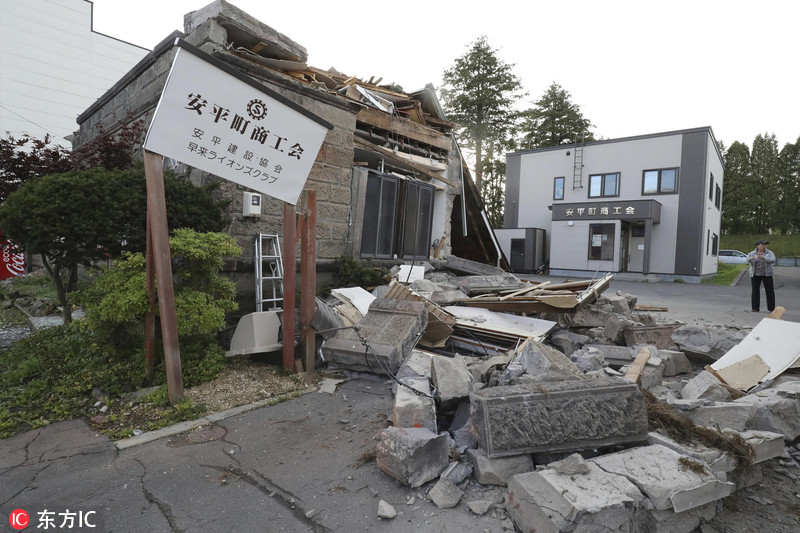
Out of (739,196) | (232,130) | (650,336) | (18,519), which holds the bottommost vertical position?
(18,519)

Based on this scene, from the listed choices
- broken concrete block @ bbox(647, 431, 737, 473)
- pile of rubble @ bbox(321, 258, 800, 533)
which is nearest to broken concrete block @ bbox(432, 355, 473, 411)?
pile of rubble @ bbox(321, 258, 800, 533)

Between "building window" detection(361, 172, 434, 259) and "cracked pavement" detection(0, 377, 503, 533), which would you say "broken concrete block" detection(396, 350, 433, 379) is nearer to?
"cracked pavement" detection(0, 377, 503, 533)

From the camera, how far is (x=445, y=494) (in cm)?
263

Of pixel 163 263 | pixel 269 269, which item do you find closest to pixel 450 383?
pixel 163 263

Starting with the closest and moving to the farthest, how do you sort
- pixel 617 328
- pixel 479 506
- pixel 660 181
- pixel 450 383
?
pixel 479 506 → pixel 450 383 → pixel 617 328 → pixel 660 181

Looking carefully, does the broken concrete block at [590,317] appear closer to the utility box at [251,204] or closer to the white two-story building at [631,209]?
the utility box at [251,204]

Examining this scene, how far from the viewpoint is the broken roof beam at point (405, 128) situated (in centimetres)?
881

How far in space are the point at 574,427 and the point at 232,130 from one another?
375 centimetres

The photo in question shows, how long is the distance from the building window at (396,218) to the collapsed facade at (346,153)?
2 centimetres

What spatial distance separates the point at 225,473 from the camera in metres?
2.89

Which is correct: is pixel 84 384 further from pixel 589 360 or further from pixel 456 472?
pixel 589 360

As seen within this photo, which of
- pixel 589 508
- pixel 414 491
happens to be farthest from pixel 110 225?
pixel 589 508

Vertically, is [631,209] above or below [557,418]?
above

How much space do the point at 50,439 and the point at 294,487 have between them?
7.13 ft
